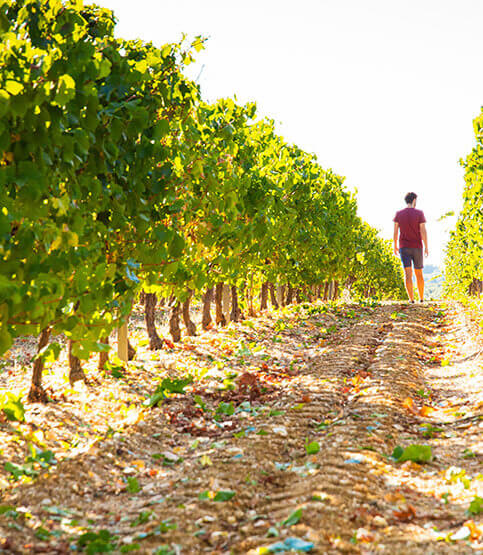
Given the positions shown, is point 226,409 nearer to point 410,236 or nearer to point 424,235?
→ point 410,236

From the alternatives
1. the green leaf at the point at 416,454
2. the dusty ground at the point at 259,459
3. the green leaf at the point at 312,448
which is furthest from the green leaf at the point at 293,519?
the green leaf at the point at 416,454

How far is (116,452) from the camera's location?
492 cm

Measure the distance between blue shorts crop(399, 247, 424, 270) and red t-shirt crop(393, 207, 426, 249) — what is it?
0.09 m

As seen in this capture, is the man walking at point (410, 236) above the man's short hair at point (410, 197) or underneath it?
underneath

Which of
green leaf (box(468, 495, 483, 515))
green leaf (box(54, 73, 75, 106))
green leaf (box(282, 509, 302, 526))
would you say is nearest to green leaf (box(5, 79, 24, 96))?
green leaf (box(54, 73, 75, 106))

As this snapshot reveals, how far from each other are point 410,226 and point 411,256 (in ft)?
2.49

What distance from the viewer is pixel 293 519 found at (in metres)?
3.14

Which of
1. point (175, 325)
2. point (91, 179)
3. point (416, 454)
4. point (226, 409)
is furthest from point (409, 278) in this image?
point (91, 179)

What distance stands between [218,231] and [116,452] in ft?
11.1

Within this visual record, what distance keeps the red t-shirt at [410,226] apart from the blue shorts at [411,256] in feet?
0.30

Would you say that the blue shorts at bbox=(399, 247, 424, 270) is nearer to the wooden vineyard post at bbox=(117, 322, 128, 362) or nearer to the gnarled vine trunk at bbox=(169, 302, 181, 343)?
the gnarled vine trunk at bbox=(169, 302, 181, 343)

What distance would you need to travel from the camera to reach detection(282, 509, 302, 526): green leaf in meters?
3.12

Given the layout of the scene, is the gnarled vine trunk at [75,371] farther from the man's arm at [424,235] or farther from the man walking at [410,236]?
the man's arm at [424,235]

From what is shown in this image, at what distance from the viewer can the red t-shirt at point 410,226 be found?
528 inches
